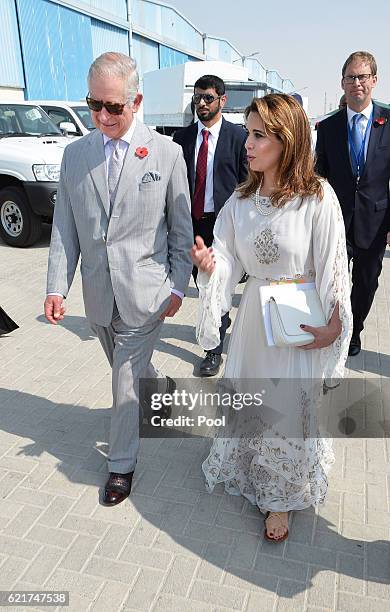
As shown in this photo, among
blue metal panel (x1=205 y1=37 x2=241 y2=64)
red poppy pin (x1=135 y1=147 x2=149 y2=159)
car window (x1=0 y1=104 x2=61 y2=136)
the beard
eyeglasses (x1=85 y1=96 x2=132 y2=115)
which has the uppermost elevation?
blue metal panel (x1=205 y1=37 x2=241 y2=64)

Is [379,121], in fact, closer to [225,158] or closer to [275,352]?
[225,158]

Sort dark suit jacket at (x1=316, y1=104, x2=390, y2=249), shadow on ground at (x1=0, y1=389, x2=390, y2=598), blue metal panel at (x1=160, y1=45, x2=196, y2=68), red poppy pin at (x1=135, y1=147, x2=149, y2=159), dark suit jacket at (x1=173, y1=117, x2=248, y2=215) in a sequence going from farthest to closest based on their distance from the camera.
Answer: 1. blue metal panel at (x1=160, y1=45, x2=196, y2=68)
2. dark suit jacket at (x1=173, y1=117, x2=248, y2=215)
3. dark suit jacket at (x1=316, y1=104, x2=390, y2=249)
4. red poppy pin at (x1=135, y1=147, x2=149, y2=159)
5. shadow on ground at (x1=0, y1=389, x2=390, y2=598)

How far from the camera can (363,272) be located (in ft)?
13.5

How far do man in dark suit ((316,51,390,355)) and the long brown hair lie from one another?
1.80 metres

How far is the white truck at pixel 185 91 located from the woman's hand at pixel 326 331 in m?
15.0

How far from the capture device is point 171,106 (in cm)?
2019

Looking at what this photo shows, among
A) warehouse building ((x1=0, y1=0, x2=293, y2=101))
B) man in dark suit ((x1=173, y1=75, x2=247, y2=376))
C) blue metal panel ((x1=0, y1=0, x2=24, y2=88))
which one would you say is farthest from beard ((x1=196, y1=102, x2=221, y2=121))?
blue metal panel ((x1=0, y1=0, x2=24, y2=88))

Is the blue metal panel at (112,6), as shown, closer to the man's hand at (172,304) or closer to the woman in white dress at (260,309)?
the man's hand at (172,304)

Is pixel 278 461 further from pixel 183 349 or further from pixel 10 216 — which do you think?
pixel 10 216

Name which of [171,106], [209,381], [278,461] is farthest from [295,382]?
[171,106]

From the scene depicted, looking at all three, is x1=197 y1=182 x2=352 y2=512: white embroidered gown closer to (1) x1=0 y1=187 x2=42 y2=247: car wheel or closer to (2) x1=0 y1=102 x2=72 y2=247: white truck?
(2) x1=0 y1=102 x2=72 y2=247: white truck

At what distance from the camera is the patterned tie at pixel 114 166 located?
7.89 feet

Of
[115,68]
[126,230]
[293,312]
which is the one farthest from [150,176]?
[293,312]

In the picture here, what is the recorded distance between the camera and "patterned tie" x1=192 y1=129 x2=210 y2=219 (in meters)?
3.87
